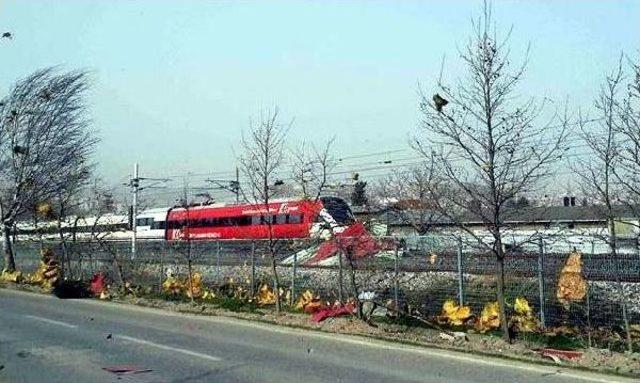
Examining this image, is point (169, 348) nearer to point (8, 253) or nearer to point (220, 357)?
point (220, 357)

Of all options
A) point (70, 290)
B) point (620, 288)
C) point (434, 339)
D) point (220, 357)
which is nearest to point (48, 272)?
point (70, 290)

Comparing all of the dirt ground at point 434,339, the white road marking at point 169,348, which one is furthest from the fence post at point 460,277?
the white road marking at point 169,348

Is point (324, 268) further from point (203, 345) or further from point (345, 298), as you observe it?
point (203, 345)

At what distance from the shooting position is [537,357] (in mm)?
11633

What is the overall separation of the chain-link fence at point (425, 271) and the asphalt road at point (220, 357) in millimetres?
2449

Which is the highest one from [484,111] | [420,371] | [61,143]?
[61,143]

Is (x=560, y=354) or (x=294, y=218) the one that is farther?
(x=294, y=218)

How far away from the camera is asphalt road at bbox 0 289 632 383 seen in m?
10.1

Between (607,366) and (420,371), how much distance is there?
265 centimetres

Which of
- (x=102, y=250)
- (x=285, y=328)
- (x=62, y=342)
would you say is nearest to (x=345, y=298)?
(x=285, y=328)

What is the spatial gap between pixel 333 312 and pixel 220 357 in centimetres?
492

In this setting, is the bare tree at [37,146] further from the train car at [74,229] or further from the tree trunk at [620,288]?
the tree trunk at [620,288]

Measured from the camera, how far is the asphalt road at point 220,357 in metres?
10.1

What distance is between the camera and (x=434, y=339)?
13.7 m
